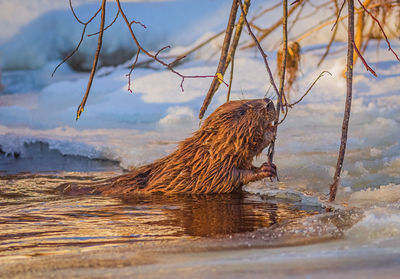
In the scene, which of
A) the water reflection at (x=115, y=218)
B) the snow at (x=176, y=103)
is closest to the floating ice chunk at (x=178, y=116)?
the snow at (x=176, y=103)

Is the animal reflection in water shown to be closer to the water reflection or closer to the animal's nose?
the water reflection

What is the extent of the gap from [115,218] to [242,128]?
1.15 meters

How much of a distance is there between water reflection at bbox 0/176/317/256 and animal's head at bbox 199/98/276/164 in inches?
12.8

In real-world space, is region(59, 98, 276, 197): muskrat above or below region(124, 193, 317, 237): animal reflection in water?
above

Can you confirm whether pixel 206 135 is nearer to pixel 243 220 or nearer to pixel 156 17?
pixel 243 220

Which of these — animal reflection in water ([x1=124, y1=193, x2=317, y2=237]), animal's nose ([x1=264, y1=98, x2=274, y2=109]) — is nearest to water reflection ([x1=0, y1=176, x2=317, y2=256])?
animal reflection in water ([x1=124, y1=193, x2=317, y2=237])

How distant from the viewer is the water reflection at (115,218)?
286cm

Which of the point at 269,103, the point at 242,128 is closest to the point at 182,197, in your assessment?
the point at 242,128

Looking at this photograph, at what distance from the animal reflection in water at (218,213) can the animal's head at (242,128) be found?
0.32m

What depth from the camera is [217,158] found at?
13.8 ft

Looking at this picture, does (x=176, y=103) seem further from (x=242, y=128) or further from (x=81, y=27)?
(x=242, y=128)

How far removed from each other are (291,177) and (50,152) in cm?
264

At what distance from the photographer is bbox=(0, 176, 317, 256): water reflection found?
286cm

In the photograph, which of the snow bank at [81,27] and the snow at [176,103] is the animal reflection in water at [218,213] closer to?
the snow at [176,103]
